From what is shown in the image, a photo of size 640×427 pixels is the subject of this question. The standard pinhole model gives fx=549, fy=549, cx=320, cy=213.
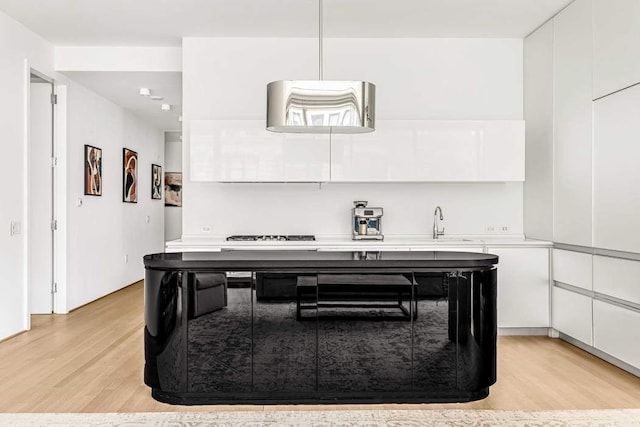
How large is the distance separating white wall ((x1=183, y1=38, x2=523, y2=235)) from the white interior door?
1588 mm

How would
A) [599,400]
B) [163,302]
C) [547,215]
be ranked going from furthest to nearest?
[547,215] → [599,400] → [163,302]

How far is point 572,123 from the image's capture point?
463 centimetres

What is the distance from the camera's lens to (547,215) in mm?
5055

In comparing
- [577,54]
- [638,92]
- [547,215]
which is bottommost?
[547,215]

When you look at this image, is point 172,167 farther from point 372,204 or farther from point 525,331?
point 525,331

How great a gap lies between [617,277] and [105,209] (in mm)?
5996

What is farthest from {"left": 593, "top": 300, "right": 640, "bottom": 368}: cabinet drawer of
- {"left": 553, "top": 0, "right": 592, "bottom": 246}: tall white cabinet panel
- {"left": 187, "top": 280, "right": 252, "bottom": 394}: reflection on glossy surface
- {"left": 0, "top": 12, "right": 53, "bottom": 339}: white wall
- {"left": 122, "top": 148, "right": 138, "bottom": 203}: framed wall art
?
{"left": 122, "top": 148, "right": 138, "bottom": 203}: framed wall art

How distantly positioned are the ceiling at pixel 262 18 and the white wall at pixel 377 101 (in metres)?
0.17

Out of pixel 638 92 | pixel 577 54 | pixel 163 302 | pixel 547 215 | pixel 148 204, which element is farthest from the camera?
pixel 148 204

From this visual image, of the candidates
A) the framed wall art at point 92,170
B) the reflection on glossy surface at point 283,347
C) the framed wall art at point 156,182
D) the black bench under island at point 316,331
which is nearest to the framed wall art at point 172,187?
the framed wall art at point 156,182

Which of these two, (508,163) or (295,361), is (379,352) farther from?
(508,163)

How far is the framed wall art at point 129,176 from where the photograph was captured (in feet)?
26.0

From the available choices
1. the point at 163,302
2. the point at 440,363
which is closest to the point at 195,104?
the point at 163,302

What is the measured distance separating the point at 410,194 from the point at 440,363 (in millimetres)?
2694
